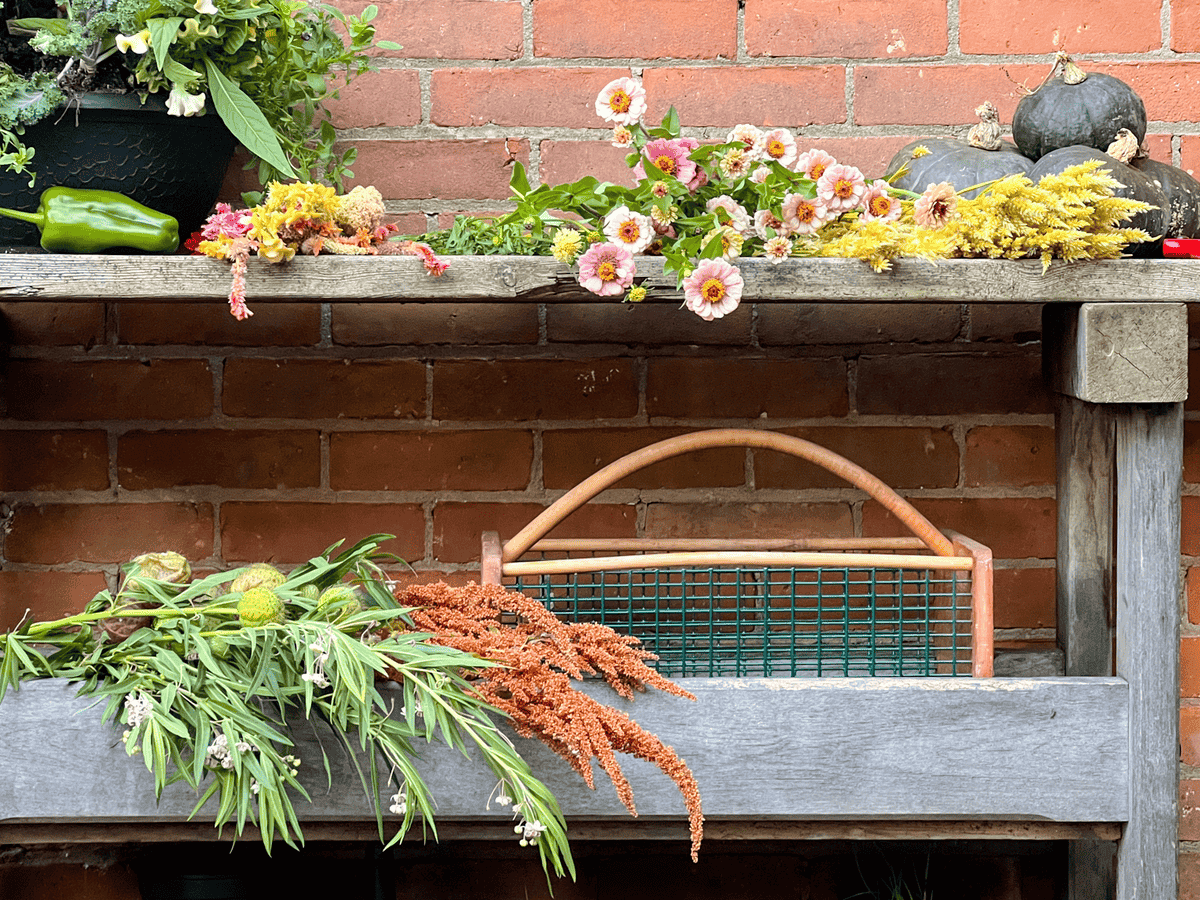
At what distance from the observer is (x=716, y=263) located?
93 centimetres

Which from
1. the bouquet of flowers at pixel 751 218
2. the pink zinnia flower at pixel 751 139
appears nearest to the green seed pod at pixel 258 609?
the bouquet of flowers at pixel 751 218

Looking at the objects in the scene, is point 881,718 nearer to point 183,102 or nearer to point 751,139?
point 751,139

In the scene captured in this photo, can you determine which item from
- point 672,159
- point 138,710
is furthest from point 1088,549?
point 138,710

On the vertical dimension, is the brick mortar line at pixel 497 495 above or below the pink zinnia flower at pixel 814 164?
below

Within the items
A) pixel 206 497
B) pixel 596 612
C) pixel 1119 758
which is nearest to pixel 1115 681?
pixel 1119 758

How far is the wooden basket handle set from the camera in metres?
1.06

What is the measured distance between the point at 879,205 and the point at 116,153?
0.76 meters

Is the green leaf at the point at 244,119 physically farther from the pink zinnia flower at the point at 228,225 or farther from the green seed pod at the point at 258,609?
the green seed pod at the point at 258,609

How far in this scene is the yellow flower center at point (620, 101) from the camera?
0.99 meters

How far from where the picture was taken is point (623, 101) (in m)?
0.99

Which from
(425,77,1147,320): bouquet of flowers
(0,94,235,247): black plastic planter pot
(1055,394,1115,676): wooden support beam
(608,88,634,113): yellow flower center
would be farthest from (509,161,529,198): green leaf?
(1055,394,1115,676): wooden support beam

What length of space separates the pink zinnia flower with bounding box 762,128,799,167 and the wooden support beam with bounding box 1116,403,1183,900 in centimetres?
41

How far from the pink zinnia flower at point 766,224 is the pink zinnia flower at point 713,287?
0.30 ft

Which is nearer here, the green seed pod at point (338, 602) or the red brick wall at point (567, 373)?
the green seed pod at point (338, 602)
